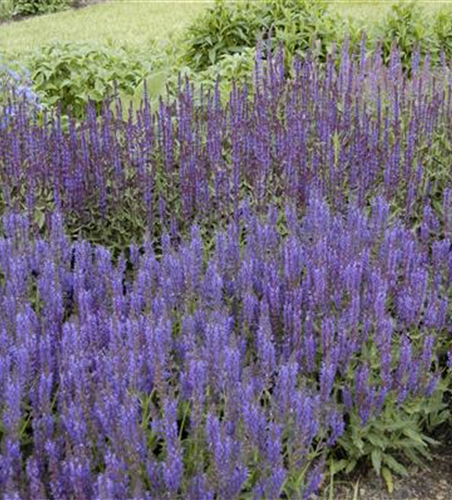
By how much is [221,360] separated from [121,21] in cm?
1171

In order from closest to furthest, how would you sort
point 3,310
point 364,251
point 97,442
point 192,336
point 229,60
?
point 97,442 < point 192,336 < point 3,310 < point 364,251 < point 229,60

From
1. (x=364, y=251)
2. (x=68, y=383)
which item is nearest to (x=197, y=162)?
(x=364, y=251)

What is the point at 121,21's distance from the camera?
13875mm

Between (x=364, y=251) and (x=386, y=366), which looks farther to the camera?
(x=364, y=251)

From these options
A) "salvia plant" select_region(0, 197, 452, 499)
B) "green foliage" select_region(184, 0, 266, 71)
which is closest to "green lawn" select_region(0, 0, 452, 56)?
"green foliage" select_region(184, 0, 266, 71)

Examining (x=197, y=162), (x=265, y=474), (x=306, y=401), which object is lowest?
(x=265, y=474)

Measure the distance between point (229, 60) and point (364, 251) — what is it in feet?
13.8

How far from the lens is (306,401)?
2.78m

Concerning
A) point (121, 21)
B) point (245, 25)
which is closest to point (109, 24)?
point (121, 21)

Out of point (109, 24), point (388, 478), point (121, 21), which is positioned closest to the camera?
point (388, 478)

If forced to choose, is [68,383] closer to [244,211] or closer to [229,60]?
[244,211]

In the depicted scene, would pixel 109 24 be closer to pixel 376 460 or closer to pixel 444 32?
pixel 444 32

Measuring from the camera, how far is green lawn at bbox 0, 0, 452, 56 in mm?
12414

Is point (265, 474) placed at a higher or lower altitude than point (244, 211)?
lower
